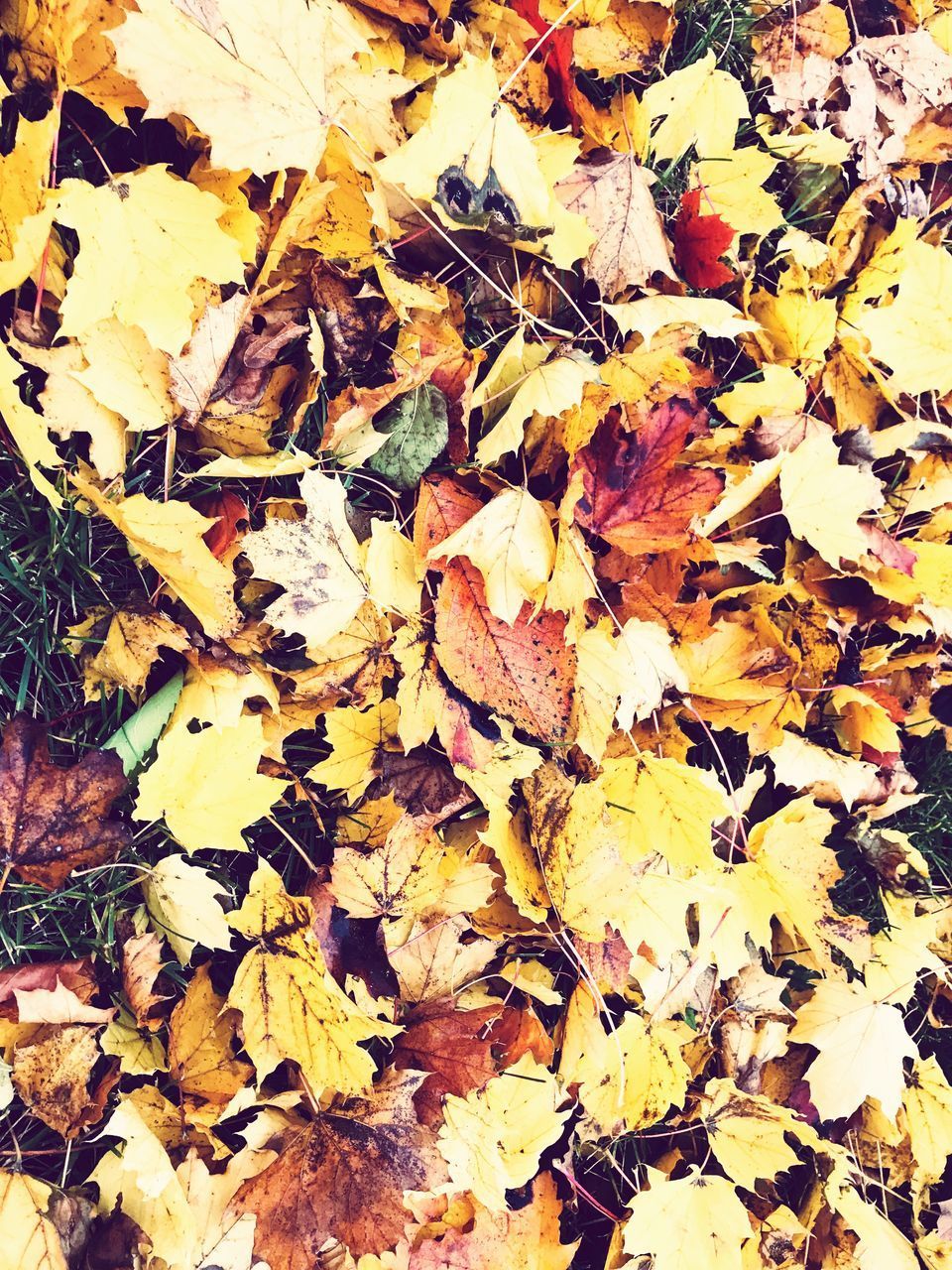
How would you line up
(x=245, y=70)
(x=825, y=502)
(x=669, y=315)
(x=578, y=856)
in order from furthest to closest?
1. (x=825, y=502)
2. (x=669, y=315)
3. (x=578, y=856)
4. (x=245, y=70)

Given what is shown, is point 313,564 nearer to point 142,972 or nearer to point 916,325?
point 142,972

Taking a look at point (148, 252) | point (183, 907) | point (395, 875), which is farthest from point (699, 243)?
point (183, 907)

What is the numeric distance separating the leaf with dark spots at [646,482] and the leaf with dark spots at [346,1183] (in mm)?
808

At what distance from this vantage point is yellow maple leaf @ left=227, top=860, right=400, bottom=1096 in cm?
104

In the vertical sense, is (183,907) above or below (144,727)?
below

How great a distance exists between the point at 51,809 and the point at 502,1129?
747 mm

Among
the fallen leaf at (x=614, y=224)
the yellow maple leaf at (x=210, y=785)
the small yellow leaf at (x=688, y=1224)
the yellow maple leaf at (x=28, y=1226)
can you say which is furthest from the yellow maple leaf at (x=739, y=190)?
the yellow maple leaf at (x=28, y=1226)

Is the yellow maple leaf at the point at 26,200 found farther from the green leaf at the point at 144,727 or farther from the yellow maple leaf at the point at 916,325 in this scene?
the yellow maple leaf at the point at 916,325

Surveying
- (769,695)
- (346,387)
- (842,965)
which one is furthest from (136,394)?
(842,965)

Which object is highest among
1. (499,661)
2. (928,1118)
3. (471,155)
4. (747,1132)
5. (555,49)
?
(555,49)

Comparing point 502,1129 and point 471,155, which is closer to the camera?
point 471,155

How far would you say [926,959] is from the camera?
1524mm

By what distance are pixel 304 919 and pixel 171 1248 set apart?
0.40 meters

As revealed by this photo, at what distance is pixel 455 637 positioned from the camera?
3.84 feet
